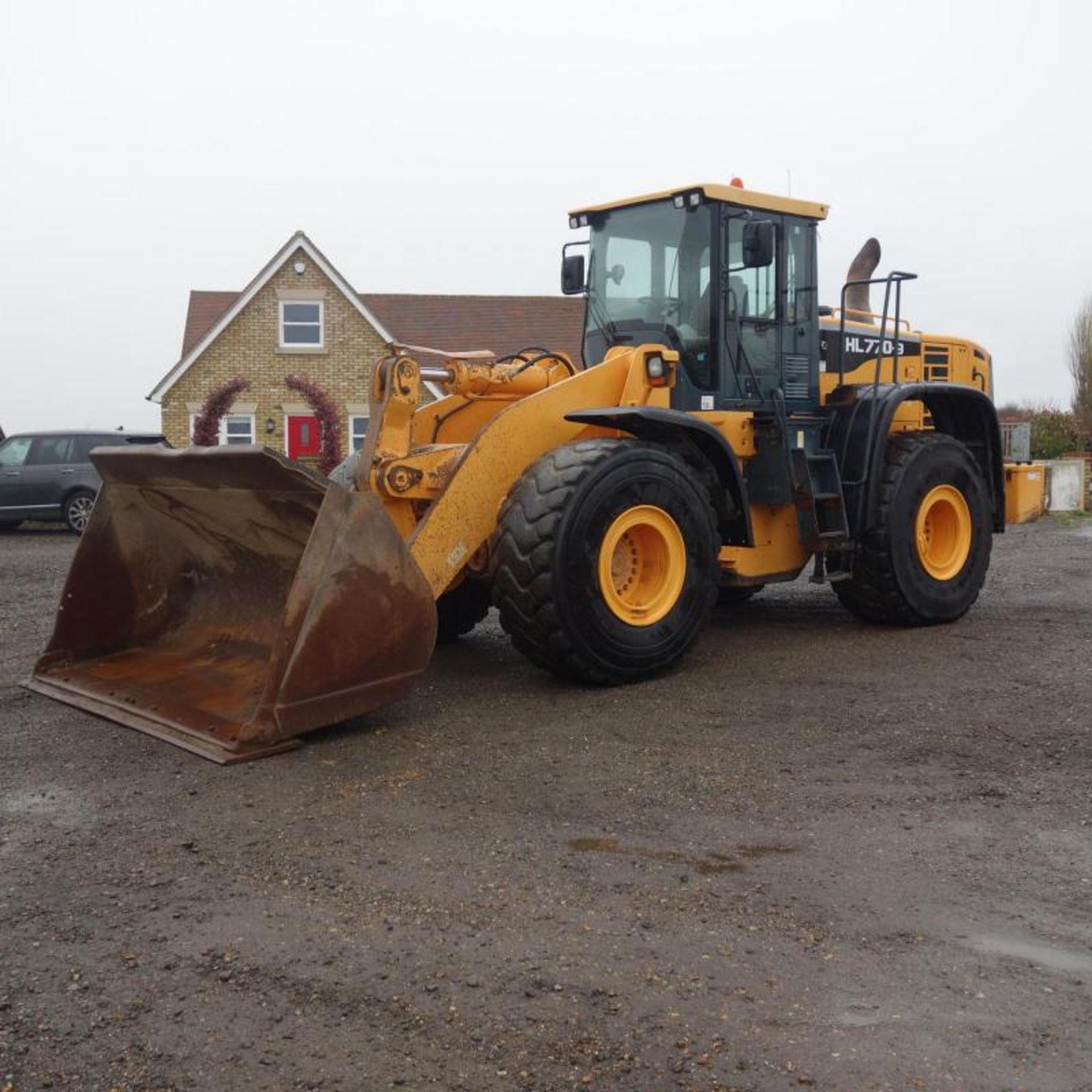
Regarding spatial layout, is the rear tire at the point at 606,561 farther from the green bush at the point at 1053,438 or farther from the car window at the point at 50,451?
the green bush at the point at 1053,438

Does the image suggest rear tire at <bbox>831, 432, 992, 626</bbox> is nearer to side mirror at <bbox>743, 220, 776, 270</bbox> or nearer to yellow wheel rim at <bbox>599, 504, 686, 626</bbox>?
side mirror at <bbox>743, 220, 776, 270</bbox>

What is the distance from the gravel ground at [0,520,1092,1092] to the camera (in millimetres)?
2881

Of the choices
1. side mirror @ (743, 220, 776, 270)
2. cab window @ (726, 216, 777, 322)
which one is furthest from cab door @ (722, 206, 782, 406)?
side mirror @ (743, 220, 776, 270)

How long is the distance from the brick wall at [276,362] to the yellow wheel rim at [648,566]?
902 inches

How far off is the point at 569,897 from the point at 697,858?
0.53 m

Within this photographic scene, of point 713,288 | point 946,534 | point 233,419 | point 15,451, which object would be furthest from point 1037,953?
point 233,419

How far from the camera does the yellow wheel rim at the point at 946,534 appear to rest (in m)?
8.68

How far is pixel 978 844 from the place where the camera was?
4223 mm

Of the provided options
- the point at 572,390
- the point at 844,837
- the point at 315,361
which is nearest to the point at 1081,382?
the point at 315,361

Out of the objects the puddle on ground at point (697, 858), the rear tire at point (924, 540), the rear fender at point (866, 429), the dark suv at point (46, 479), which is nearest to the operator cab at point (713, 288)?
the rear fender at point (866, 429)

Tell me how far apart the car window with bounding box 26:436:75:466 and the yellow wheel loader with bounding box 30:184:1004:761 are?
13.1 meters

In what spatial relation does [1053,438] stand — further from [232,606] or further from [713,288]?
[232,606]

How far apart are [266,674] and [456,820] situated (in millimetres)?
1204

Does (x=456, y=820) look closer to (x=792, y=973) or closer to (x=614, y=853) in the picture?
(x=614, y=853)
